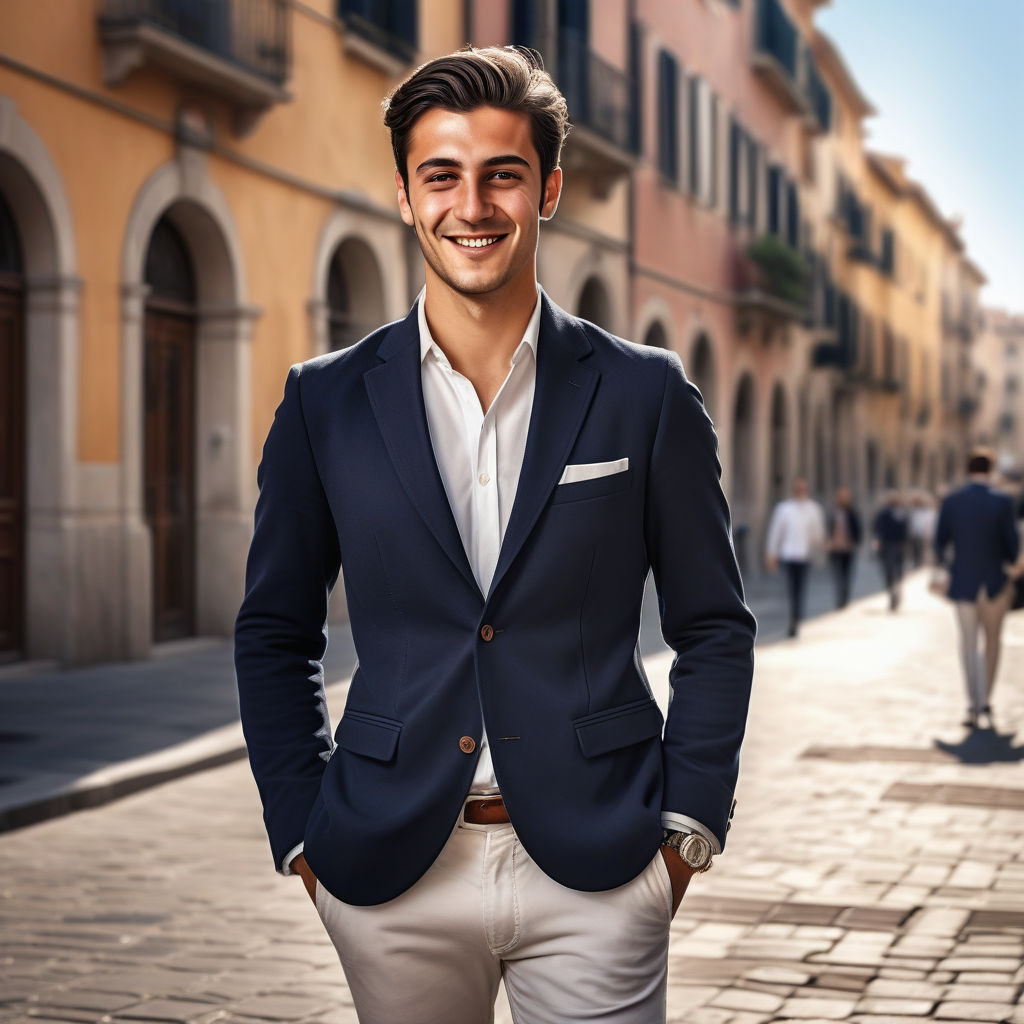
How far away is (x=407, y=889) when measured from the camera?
227cm

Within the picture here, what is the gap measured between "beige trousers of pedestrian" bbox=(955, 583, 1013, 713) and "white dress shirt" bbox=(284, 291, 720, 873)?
348 inches

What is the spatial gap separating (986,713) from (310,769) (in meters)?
9.21

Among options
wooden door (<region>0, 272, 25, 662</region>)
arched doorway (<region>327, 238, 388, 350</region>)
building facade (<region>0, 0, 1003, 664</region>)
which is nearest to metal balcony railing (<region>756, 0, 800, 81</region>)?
building facade (<region>0, 0, 1003, 664</region>)

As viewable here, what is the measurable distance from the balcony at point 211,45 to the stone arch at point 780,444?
21940 mm

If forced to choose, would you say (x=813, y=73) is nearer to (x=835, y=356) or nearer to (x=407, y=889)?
(x=835, y=356)

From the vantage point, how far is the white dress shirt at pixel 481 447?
232cm

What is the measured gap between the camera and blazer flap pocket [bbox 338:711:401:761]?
230cm

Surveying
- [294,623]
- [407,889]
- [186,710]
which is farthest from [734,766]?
[186,710]

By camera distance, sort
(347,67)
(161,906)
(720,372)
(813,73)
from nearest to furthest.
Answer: (161,906), (347,67), (720,372), (813,73)

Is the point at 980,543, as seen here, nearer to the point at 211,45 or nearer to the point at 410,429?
the point at 211,45

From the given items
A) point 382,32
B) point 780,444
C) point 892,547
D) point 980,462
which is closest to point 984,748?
point 980,462

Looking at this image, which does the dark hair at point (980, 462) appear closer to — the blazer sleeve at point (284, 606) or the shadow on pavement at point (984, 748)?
the shadow on pavement at point (984, 748)

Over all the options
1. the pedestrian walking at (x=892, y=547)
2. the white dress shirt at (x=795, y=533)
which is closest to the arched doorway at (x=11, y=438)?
the white dress shirt at (x=795, y=533)

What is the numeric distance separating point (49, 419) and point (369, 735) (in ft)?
36.2
